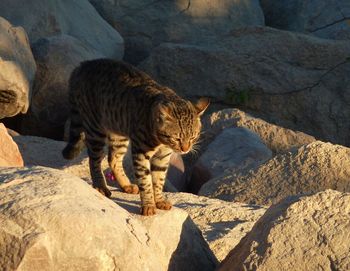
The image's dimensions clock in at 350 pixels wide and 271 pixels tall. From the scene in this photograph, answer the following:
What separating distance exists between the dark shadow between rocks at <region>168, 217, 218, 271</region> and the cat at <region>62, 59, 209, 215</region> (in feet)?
1.08

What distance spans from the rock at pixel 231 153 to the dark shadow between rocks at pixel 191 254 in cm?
328

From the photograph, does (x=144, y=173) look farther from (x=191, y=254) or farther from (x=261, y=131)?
(x=261, y=131)

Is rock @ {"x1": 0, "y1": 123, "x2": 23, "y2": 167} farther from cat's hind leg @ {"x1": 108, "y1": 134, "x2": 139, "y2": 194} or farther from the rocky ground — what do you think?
cat's hind leg @ {"x1": 108, "y1": 134, "x2": 139, "y2": 194}

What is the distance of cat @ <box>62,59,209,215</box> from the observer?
7297mm

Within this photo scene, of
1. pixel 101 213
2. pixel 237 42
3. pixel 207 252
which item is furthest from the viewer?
pixel 237 42

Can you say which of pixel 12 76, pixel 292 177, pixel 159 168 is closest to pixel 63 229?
pixel 159 168

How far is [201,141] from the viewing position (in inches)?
436

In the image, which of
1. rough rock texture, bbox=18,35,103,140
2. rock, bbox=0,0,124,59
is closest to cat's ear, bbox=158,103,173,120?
rough rock texture, bbox=18,35,103,140

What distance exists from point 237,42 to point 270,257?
759 cm

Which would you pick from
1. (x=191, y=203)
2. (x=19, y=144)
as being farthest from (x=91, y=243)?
(x=19, y=144)

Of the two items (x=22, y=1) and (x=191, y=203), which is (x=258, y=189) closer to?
(x=191, y=203)

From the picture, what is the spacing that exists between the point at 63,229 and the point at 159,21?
347 inches

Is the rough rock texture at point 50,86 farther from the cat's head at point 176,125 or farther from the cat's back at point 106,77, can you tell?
the cat's head at point 176,125

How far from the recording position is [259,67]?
500 inches
